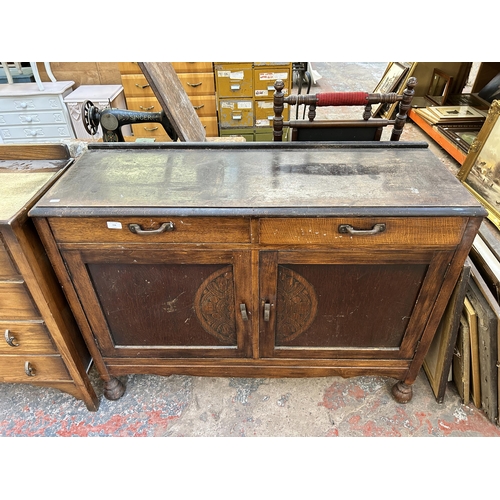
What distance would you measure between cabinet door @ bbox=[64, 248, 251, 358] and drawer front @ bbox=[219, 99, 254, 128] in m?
2.80

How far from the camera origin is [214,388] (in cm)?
177

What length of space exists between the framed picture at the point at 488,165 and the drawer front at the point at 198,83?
2.39 metres

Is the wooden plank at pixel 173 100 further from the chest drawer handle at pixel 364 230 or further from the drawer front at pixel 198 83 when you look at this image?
the drawer front at pixel 198 83

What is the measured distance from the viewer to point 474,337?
5.00 ft

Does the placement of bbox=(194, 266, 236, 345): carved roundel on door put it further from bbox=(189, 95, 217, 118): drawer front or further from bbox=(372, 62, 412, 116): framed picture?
bbox=(372, 62, 412, 116): framed picture

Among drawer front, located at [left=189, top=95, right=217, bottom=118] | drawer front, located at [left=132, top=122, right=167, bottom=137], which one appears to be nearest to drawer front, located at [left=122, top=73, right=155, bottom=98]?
drawer front, located at [left=132, top=122, right=167, bottom=137]

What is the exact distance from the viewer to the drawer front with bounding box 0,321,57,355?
137 centimetres

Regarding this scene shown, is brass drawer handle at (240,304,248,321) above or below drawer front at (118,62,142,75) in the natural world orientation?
below

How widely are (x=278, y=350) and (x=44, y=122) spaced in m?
3.35

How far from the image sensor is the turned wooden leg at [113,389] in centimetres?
167

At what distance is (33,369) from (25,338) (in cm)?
18

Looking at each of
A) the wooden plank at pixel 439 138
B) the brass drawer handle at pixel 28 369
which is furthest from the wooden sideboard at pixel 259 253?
the wooden plank at pixel 439 138

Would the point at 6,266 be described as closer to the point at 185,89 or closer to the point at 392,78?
the point at 185,89

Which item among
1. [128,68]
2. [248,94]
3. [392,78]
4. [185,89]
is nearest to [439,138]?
[392,78]
